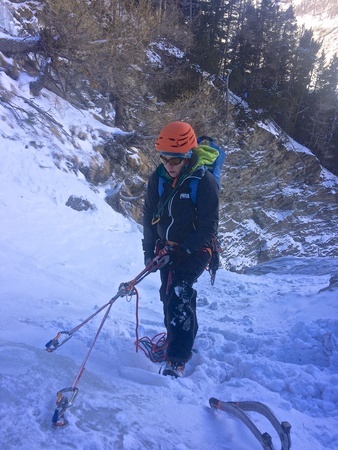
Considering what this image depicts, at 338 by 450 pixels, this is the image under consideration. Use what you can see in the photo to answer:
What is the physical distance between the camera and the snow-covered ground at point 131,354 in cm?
185

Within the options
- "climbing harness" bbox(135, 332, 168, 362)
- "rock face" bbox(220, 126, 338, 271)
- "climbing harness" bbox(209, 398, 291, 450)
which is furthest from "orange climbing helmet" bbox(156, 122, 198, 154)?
"rock face" bbox(220, 126, 338, 271)

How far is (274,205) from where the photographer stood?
26.7 meters

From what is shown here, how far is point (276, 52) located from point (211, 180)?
30.3m

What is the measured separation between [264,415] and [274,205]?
25.9 metres

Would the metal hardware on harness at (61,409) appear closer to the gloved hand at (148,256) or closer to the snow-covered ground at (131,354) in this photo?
the snow-covered ground at (131,354)

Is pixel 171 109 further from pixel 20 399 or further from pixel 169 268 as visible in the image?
pixel 20 399

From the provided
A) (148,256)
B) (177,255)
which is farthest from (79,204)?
(177,255)

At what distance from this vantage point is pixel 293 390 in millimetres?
2627

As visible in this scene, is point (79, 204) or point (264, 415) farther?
point (79, 204)

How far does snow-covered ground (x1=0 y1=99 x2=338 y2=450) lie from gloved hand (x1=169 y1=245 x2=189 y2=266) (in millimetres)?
834

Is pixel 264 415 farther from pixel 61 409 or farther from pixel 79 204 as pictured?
pixel 79 204

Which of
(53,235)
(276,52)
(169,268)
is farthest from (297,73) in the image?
(169,268)

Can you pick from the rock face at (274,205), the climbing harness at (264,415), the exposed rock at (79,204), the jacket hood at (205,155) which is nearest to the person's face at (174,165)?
the jacket hood at (205,155)

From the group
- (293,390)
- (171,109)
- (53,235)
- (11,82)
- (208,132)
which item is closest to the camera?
(293,390)
